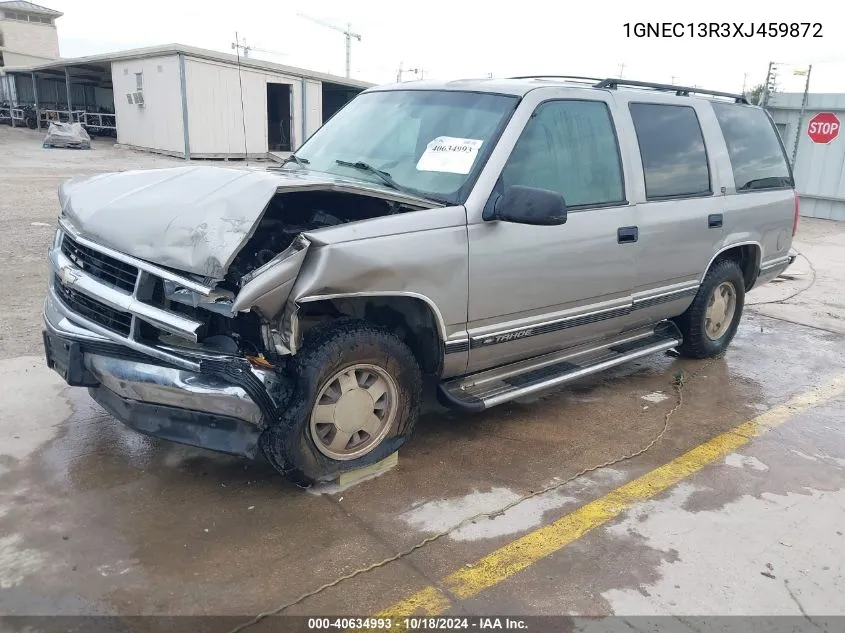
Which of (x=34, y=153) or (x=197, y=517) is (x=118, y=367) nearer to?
(x=197, y=517)

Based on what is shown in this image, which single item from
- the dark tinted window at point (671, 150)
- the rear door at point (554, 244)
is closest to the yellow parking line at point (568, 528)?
the rear door at point (554, 244)

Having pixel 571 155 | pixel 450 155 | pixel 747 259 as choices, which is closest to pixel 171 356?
pixel 450 155

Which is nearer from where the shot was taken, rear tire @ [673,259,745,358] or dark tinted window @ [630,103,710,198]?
dark tinted window @ [630,103,710,198]

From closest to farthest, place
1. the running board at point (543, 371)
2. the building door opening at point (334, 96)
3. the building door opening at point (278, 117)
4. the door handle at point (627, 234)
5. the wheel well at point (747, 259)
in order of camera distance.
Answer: the running board at point (543, 371) < the door handle at point (627, 234) < the wheel well at point (747, 259) < the building door opening at point (278, 117) < the building door opening at point (334, 96)

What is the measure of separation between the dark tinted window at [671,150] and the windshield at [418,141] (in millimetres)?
1130

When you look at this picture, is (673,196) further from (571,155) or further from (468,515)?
(468,515)

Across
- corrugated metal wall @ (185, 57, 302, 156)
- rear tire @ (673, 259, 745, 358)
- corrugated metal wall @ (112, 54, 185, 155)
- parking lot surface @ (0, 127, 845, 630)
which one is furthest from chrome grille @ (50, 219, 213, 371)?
corrugated metal wall @ (112, 54, 185, 155)

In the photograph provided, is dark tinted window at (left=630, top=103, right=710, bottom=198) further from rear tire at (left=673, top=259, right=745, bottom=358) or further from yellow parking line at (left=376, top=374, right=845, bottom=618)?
yellow parking line at (left=376, top=374, right=845, bottom=618)

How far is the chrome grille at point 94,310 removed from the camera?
3002mm

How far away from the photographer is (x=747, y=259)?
18.2ft

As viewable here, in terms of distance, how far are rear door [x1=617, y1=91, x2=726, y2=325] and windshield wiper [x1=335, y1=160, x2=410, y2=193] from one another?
160 cm

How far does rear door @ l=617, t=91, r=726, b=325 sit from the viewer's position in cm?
437

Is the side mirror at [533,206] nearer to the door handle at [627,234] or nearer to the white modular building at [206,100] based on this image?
the door handle at [627,234]

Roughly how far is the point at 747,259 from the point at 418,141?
3212 mm
